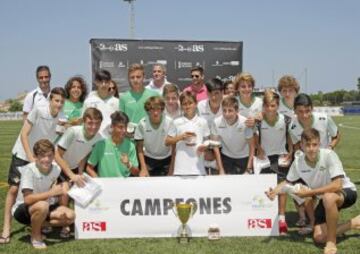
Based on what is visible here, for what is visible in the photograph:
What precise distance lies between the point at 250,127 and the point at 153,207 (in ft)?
5.32

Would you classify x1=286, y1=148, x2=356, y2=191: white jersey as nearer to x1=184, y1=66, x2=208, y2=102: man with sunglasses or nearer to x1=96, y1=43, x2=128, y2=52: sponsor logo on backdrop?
x1=184, y1=66, x2=208, y2=102: man with sunglasses

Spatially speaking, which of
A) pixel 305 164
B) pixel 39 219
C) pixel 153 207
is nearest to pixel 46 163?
pixel 39 219

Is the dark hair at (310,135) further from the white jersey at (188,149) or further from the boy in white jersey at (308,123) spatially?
the white jersey at (188,149)

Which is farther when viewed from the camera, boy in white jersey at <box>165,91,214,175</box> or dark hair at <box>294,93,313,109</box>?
boy in white jersey at <box>165,91,214,175</box>

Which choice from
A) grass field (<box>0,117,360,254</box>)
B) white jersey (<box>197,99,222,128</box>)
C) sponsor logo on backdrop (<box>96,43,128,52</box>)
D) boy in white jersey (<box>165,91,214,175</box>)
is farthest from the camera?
sponsor logo on backdrop (<box>96,43,128,52</box>)

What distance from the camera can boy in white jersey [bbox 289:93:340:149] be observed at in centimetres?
574

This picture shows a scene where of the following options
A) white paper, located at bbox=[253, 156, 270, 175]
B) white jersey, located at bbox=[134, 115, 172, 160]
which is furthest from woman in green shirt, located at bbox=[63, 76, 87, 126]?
white paper, located at bbox=[253, 156, 270, 175]

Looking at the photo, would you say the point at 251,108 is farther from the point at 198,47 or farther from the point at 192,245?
the point at 198,47

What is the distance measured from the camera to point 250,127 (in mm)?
6016

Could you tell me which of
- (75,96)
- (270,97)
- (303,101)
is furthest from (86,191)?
(303,101)

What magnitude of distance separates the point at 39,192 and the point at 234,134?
8.38 feet

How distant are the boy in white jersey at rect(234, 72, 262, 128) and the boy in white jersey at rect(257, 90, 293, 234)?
0.20 metres

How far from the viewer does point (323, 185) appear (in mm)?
5336

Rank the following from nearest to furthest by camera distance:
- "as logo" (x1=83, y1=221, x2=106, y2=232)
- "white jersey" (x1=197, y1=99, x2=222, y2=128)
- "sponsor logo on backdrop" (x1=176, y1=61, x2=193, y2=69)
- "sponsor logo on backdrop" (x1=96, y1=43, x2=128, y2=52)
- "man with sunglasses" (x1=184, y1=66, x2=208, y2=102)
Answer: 1. "as logo" (x1=83, y1=221, x2=106, y2=232)
2. "white jersey" (x1=197, y1=99, x2=222, y2=128)
3. "man with sunglasses" (x1=184, y1=66, x2=208, y2=102)
4. "sponsor logo on backdrop" (x1=96, y1=43, x2=128, y2=52)
5. "sponsor logo on backdrop" (x1=176, y1=61, x2=193, y2=69)
